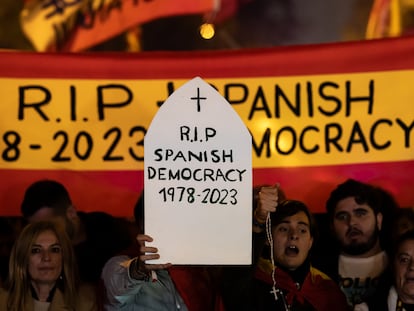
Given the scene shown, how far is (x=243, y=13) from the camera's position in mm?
5512

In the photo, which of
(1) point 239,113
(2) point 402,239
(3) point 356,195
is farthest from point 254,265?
(1) point 239,113

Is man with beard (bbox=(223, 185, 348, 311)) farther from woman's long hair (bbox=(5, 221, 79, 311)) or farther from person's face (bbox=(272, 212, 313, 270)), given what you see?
woman's long hair (bbox=(5, 221, 79, 311))

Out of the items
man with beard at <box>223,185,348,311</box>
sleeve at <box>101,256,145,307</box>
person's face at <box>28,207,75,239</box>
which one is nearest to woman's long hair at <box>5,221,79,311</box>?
sleeve at <box>101,256,145,307</box>

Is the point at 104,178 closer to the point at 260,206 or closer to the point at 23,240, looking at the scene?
the point at 23,240

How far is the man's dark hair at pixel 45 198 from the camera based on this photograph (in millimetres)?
3873

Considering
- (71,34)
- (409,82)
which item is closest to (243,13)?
(71,34)

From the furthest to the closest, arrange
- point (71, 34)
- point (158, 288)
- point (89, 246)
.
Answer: point (71, 34)
point (89, 246)
point (158, 288)

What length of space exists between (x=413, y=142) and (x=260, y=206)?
1034mm

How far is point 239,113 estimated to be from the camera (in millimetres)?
4008

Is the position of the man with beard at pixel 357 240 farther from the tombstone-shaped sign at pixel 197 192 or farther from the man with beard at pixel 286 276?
the tombstone-shaped sign at pixel 197 192

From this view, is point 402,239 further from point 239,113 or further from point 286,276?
point 239,113

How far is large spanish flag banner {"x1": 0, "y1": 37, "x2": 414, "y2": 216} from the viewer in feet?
13.1

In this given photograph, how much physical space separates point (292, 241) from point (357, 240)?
39 cm

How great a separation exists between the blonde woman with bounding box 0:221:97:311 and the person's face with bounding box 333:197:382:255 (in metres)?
0.89
